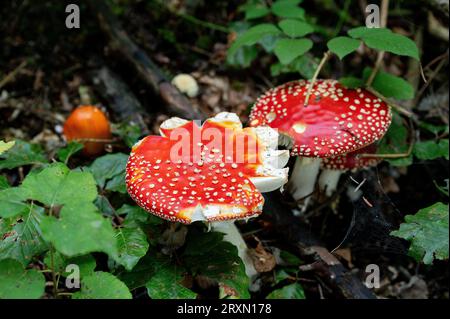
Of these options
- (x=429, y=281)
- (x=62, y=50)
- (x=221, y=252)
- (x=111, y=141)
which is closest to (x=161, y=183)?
(x=221, y=252)

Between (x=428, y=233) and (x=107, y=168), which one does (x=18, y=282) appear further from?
(x=428, y=233)

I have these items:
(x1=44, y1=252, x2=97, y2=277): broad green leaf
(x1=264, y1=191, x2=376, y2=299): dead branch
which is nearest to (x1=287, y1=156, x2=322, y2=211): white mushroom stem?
(x1=264, y1=191, x2=376, y2=299): dead branch

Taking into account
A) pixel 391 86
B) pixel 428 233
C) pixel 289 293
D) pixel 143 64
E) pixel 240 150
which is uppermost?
pixel 391 86

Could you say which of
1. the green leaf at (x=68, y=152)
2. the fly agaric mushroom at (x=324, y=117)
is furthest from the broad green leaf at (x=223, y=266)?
the green leaf at (x=68, y=152)

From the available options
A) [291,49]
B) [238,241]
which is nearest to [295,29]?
[291,49]

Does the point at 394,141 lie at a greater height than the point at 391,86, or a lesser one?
lesser

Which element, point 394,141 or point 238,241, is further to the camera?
point 394,141
